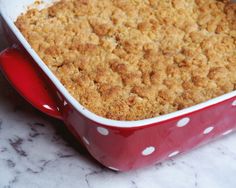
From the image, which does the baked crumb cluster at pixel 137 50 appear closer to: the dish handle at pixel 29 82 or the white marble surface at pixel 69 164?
the dish handle at pixel 29 82

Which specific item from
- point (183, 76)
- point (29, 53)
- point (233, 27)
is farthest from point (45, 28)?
point (233, 27)

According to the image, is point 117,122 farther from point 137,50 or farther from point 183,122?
point 137,50

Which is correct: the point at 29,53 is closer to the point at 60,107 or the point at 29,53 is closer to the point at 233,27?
the point at 60,107

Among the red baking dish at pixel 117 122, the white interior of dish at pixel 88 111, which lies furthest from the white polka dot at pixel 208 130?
the white interior of dish at pixel 88 111

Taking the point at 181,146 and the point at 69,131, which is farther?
the point at 69,131

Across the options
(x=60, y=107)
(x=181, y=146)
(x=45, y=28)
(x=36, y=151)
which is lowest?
(x=181, y=146)

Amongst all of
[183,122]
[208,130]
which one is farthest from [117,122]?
[208,130]

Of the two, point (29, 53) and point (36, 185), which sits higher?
point (29, 53)
